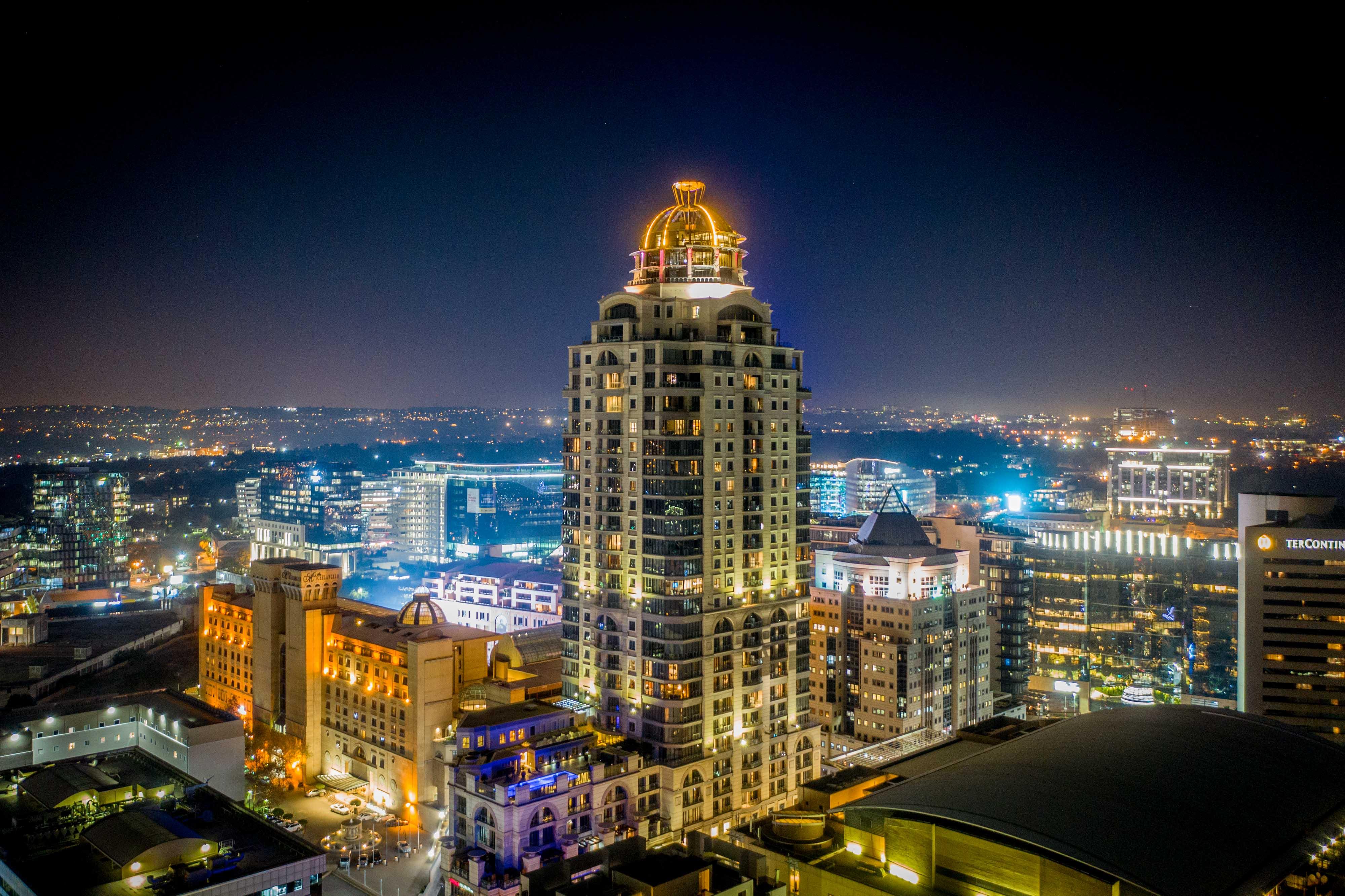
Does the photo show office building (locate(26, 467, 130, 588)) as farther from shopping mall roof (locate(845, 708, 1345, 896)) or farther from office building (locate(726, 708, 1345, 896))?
shopping mall roof (locate(845, 708, 1345, 896))

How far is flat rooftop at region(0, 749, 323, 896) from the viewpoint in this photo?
37844mm

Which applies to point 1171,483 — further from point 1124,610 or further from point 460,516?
point 460,516

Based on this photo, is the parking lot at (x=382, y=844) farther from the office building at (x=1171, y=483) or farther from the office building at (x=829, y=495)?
the office building at (x=829, y=495)

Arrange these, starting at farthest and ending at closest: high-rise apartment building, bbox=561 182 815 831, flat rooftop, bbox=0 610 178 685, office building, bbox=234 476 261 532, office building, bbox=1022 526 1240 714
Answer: office building, bbox=234 476 261 532 → office building, bbox=1022 526 1240 714 → flat rooftop, bbox=0 610 178 685 → high-rise apartment building, bbox=561 182 815 831

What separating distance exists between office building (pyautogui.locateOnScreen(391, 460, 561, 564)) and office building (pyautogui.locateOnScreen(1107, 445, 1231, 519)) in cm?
9473

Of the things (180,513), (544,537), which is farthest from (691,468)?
(180,513)

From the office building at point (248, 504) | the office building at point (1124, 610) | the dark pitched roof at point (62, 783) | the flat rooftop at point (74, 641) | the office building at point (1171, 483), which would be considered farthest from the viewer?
the office building at point (248, 504)

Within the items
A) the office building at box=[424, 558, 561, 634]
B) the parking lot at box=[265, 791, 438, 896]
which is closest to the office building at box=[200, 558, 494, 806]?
the parking lot at box=[265, 791, 438, 896]

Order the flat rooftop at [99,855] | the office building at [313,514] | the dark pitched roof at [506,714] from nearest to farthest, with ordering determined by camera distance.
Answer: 1. the flat rooftop at [99,855]
2. the dark pitched roof at [506,714]
3. the office building at [313,514]

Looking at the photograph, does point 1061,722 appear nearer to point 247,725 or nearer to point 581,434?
point 581,434

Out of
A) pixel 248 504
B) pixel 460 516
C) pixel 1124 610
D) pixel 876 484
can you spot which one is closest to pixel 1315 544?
pixel 1124 610

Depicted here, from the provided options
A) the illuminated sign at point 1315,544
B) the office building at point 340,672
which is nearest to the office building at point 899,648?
the illuminated sign at point 1315,544

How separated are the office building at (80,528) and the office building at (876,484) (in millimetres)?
119387

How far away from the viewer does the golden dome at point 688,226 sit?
205ft
